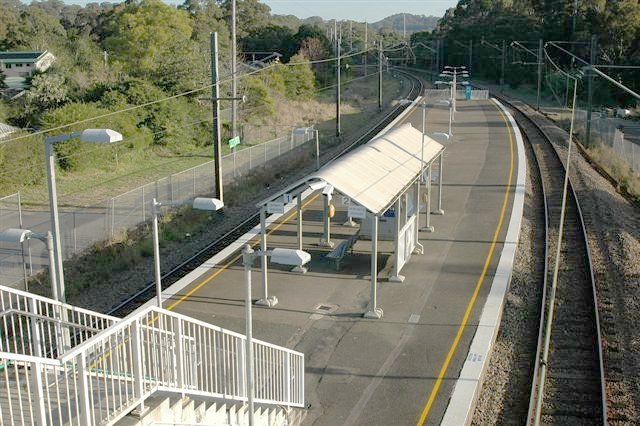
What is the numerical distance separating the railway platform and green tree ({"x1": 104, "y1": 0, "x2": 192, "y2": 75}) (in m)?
43.8

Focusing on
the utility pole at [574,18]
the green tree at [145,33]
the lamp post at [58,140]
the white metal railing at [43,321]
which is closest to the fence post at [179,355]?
the white metal railing at [43,321]

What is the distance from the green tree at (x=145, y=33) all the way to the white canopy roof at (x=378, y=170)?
44.7 m

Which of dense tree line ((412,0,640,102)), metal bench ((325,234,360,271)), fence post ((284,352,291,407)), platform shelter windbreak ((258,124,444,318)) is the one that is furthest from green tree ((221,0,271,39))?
fence post ((284,352,291,407))

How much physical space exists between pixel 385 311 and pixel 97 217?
1407cm

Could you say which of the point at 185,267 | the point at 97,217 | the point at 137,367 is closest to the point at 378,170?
the point at 185,267

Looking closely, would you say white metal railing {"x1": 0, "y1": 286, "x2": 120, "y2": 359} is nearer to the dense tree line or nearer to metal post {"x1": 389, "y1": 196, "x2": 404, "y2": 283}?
metal post {"x1": 389, "y1": 196, "x2": 404, "y2": 283}

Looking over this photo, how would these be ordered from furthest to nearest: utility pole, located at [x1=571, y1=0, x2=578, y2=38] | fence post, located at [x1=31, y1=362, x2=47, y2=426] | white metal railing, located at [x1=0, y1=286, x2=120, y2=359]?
utility pole, located at [x1=571, y1=0, x2=578, y2=38] < white metal railing, located at [x1=0, y1=286, x2=120, y2=359] < fence post, located at [x1=31, y1=362, x2=47, y2=426]

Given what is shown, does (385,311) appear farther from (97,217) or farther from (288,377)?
(97,217)

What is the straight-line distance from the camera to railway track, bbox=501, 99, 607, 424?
1211 cm

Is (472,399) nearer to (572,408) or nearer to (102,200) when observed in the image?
(572,408)

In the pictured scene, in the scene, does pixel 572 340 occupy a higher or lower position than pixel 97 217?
lower

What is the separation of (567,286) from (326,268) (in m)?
6.23

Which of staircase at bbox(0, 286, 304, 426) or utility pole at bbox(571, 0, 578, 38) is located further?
utility pole at bbox(571, 0, 578, 38)

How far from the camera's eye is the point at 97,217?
1009 inches
